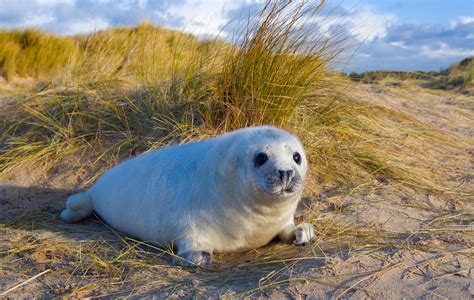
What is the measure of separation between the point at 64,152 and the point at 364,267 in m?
3.35

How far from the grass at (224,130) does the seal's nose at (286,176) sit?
427mm

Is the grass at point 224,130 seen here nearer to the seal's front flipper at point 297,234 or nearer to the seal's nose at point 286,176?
the seal's front flipper at point 297,234

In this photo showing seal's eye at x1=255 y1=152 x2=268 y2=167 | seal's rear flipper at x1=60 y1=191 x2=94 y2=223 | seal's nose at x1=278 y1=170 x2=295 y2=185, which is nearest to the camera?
seal's nose at x1=278 y1=170 x2=295 y2=185

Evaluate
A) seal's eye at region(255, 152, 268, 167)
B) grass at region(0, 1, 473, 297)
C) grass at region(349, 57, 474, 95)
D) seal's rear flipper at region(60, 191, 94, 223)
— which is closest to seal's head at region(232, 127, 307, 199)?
seal's eye at region(255, 152, 268, 167)

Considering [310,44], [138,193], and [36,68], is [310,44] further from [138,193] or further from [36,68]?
[36,68]

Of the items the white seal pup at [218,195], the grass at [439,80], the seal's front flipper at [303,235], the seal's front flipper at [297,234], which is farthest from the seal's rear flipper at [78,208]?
the grass at [439,80]

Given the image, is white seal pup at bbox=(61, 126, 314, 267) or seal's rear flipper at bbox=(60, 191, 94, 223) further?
seal's rear flipper at bbox=(60, 191, 94, 223)

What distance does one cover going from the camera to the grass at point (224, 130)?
2961 millimetres

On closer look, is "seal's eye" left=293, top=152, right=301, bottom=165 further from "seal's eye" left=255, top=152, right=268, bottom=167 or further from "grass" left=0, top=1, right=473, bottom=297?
"grass" left=0, top=1, right=473, bottom=297

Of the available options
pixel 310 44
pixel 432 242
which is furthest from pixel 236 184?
pixel 310 44

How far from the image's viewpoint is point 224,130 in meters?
4.77

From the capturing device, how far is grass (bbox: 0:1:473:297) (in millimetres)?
2961

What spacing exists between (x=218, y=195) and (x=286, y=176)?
0.55 meters

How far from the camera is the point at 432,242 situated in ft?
10.2
